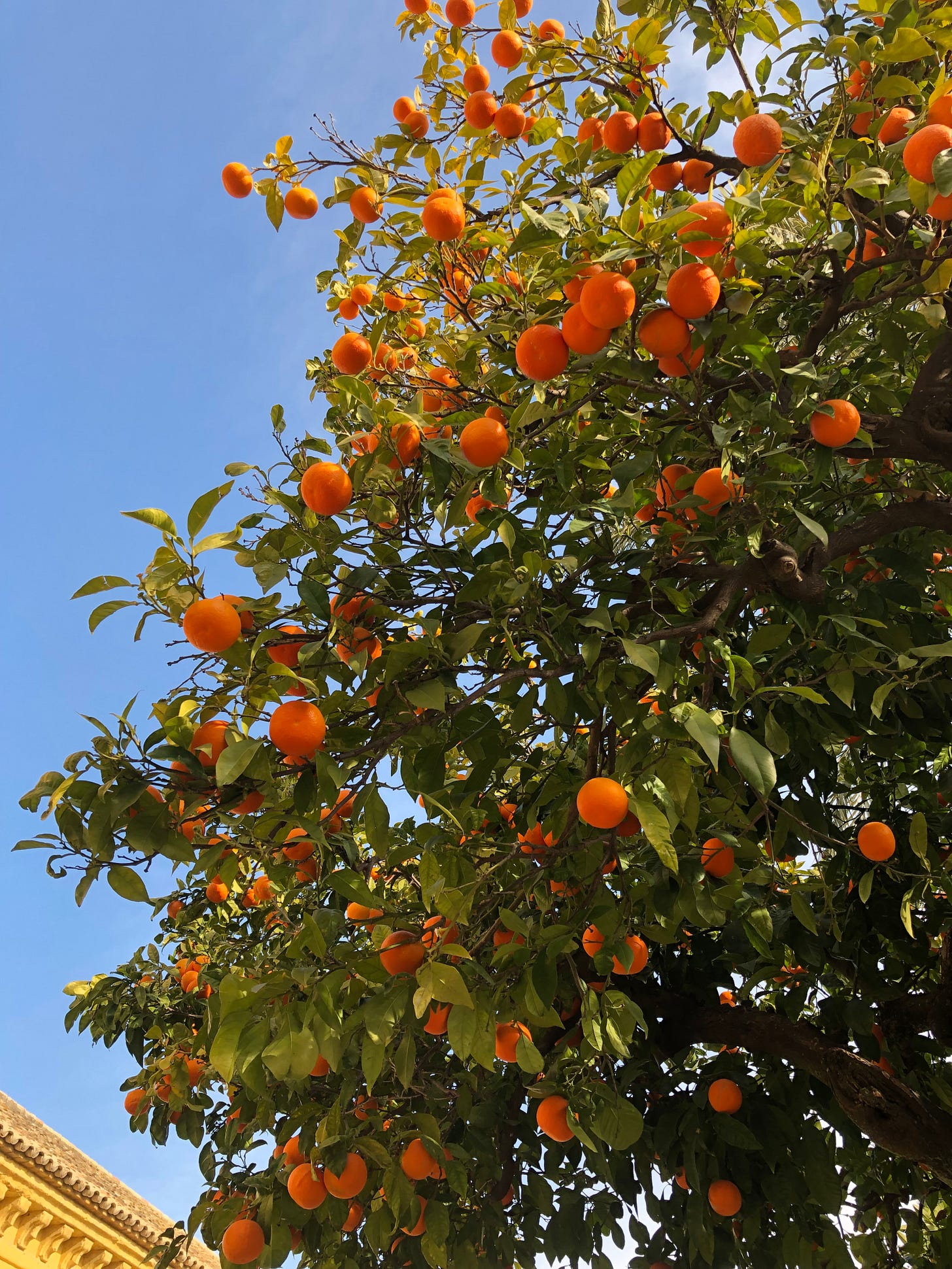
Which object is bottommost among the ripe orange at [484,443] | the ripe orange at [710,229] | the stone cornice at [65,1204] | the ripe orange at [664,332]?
the stone cornice at [65,1204]

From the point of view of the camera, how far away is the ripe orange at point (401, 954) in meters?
1.92

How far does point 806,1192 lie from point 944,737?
1.38m

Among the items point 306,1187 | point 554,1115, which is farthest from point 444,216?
point 306,1187

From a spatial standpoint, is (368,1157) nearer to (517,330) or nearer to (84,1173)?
(517,330)

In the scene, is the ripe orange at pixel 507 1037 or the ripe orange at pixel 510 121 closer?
the ripe orange at pixel 507 1037

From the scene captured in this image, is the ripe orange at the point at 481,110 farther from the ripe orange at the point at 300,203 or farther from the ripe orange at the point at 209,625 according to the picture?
the ripe orange at the point at 209,625

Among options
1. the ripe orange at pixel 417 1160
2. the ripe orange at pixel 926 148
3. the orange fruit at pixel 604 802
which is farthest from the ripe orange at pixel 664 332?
the ripe orange at pixel 417 1160

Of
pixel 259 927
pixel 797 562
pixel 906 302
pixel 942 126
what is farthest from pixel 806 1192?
pixel 942 126

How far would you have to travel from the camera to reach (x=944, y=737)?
2.51 meters

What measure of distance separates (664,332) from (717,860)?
1.24 meters

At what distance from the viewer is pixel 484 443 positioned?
1.84 metres

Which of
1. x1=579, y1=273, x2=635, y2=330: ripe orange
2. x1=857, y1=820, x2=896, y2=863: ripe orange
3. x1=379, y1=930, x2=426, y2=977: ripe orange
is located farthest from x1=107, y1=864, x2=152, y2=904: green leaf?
x1=857, y1=820, x2=896, y2=863: ripe orange

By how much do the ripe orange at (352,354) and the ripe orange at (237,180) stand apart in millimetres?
1067

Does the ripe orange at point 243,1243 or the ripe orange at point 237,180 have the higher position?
the ripe orange at point 237,180
